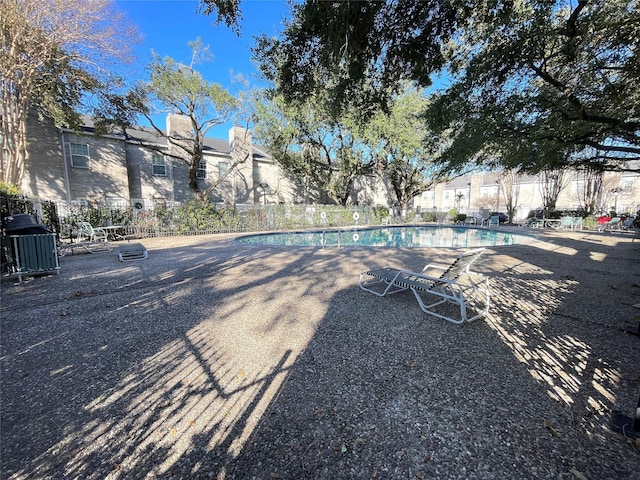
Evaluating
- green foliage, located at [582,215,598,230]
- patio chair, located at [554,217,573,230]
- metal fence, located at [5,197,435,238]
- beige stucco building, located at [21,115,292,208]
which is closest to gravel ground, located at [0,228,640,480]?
metal fence, located at [5,197,435,238]

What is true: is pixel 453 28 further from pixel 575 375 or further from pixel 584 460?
pixel 584 460

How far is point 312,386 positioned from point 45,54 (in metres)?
15.8

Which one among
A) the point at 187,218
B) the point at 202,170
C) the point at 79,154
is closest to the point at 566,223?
the point at 187,218

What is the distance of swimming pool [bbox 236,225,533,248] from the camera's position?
14.4m

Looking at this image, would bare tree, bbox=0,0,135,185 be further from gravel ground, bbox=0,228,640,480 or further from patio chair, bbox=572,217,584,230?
patio chair, bbox=572,217,584,230

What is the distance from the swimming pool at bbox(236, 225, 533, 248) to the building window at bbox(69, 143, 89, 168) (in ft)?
39.4

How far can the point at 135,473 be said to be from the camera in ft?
5.20

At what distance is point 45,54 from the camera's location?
10664mm

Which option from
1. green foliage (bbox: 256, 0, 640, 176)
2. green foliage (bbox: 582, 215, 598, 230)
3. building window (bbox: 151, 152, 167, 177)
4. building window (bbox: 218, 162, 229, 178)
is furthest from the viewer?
building window (bbox: 218, 162, 229, 178)

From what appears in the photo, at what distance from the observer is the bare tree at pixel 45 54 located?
1001 cm

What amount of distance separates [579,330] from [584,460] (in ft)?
7.42

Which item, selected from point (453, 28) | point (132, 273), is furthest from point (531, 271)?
point (132, 273)

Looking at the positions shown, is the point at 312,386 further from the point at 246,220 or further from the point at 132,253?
the point at 246,220

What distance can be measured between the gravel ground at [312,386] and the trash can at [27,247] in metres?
0.90
